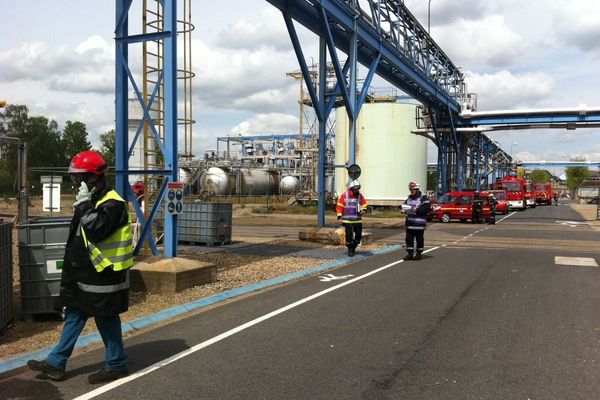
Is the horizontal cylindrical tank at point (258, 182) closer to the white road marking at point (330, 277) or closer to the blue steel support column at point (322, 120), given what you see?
the blue steel support column at point (322, 120)

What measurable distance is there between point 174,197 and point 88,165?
4.38 metres

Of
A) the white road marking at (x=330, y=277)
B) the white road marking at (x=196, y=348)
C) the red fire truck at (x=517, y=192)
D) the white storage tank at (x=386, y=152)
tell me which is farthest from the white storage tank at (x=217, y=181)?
the white road marking at (x=196, y=348)

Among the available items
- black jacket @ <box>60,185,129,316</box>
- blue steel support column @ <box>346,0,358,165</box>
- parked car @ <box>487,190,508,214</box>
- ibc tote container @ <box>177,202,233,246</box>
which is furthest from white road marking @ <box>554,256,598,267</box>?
parked car @ <box>487,190,508,214</box>

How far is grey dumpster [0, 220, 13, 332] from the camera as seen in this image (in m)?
6.20

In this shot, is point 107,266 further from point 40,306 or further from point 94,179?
point 40,306

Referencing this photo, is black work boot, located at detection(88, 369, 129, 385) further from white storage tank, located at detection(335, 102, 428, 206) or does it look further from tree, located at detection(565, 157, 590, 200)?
tree, located at detection(565, 157, 590, 200)

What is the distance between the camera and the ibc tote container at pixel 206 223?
1569 centimetres

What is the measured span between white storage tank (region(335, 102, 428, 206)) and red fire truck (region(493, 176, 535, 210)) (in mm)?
10200

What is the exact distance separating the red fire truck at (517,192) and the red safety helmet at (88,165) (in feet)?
147

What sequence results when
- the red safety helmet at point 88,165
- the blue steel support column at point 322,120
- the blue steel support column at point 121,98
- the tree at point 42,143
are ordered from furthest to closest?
the tree at point 42,143 → the blue steel support column at point 322,120 → the blue steel support column at point 121,98 → the red safety helmet at point 88,165

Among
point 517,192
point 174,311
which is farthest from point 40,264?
point 517,192

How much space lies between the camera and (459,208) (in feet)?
97.8

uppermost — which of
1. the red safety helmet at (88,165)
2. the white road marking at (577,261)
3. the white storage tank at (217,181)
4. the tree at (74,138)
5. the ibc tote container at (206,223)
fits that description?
the tree at (74,138)

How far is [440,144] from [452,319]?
36.8 meters
